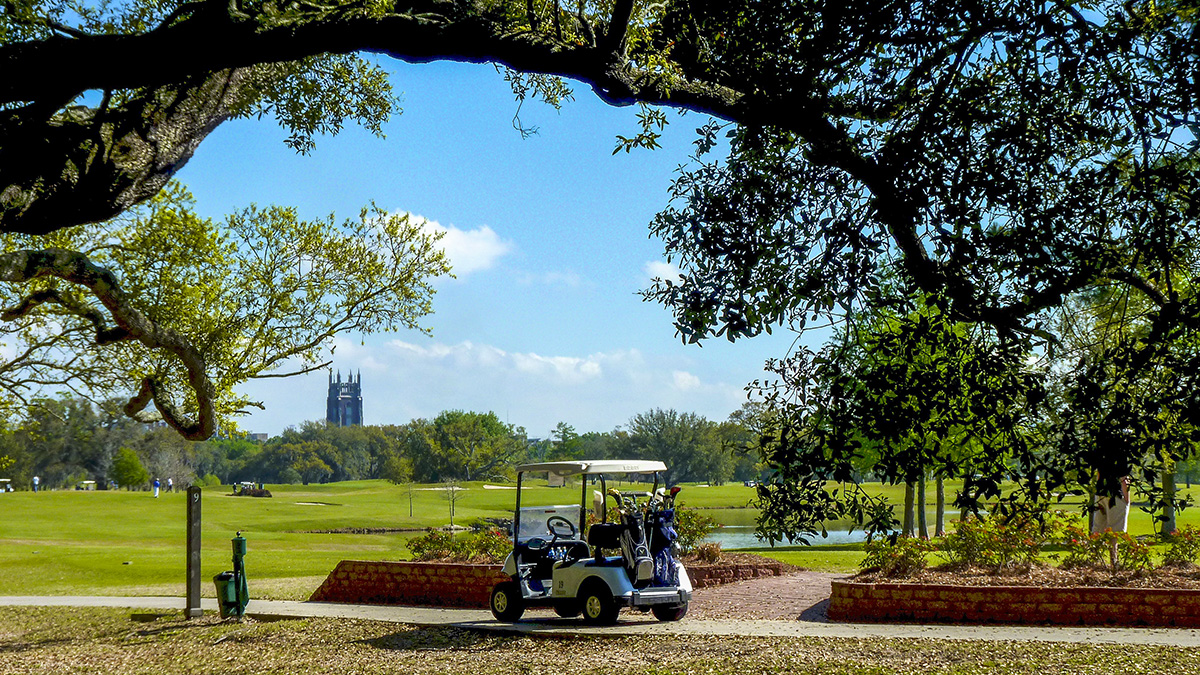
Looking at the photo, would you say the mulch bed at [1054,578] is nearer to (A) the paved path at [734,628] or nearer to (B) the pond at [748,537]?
(A) the paved path at [734,628]

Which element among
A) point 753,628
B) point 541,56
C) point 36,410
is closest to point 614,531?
point 753,628

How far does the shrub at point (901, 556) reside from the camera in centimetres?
1279

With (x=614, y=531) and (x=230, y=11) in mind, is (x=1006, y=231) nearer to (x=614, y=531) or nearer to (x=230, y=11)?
(x=230, y=11)

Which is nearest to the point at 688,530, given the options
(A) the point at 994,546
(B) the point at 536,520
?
(B) the point at 536,520

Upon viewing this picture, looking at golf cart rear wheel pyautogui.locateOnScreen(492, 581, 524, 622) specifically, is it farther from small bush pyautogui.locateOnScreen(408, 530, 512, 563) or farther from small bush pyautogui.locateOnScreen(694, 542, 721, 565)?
small bush pyautogui.locateOnScreen(694, 542, 721, 565)

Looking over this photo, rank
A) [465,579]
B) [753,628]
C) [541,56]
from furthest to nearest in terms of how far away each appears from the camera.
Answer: [465,579]
[753,628]
[541,56]

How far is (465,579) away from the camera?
13.6m

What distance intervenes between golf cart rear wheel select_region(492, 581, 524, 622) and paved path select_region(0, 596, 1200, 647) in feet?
0.49

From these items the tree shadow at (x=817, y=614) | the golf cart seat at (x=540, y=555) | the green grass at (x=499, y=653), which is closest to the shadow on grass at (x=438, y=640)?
the green grass at (x=499, y=653)

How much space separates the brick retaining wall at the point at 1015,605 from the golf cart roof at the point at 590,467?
105 inches

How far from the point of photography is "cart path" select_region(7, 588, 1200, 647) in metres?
10.0

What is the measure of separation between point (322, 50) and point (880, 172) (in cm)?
380

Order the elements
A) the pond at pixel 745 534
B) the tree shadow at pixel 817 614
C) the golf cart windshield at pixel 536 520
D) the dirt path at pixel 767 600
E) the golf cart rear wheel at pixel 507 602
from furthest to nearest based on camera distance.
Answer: the pond at pixel 745 534
the golf cart windshield at pixel 536 520
the dirt path at pixel 767 600
the golf cart rear wheel at pixel 507 602
the tree shadow at pixel 817 614

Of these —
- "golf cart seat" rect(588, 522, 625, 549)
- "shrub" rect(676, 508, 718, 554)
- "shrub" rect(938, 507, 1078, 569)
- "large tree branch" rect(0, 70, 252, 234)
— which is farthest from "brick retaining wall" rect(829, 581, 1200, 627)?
"large tree branch" rect(0, 70, 252, 234)
